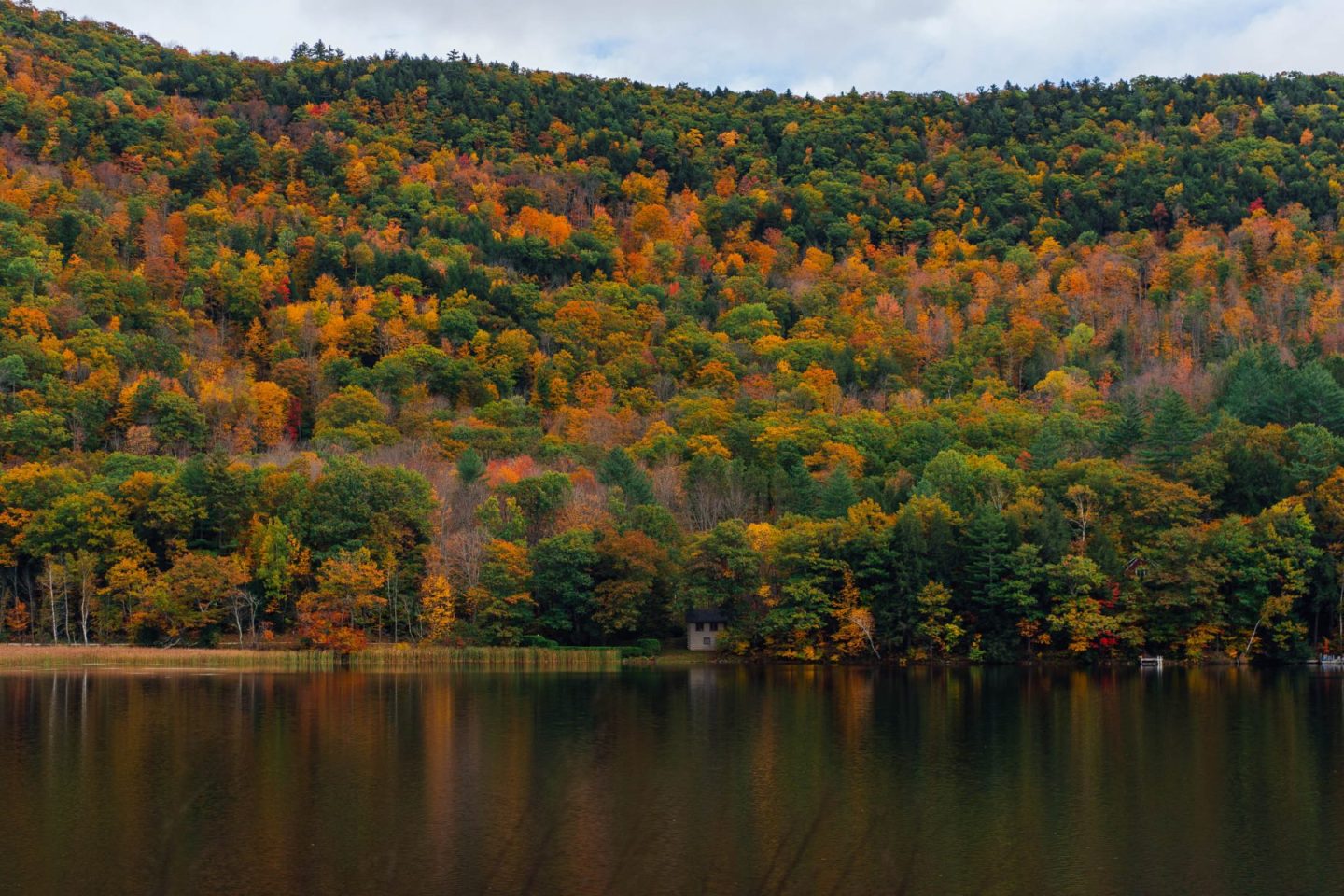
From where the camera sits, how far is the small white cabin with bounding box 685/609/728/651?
78562 mm

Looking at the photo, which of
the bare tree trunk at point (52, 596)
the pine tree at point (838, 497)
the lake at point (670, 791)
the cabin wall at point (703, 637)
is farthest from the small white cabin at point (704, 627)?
the bare tree trunk at point (52, 596)

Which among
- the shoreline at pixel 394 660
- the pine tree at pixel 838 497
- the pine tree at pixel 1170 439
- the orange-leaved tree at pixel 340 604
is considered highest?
the pine tree at pixel 1170 439

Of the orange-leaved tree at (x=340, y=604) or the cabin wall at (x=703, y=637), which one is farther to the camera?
the cabin wall at (x=703, y=637)

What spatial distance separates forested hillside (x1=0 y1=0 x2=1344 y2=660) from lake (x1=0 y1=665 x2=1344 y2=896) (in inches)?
724

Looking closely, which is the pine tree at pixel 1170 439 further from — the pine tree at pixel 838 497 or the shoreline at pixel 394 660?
the pine tree at pixel 838 497

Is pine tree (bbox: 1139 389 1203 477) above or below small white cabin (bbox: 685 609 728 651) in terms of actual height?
above

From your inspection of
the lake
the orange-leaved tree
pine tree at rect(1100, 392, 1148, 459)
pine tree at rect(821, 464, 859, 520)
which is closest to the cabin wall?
pine tree at rect(821, 464, 859, 520)

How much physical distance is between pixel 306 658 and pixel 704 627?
23655mm

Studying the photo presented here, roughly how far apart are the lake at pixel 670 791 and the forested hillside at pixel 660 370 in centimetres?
1840

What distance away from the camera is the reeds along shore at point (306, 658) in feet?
233

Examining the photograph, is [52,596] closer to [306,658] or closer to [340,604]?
[306,658]

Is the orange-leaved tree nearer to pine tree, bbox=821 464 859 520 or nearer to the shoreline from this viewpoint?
the shoreline

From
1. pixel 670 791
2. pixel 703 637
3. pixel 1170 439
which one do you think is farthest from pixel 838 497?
pixel 670 791

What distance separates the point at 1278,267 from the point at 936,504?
277ft
